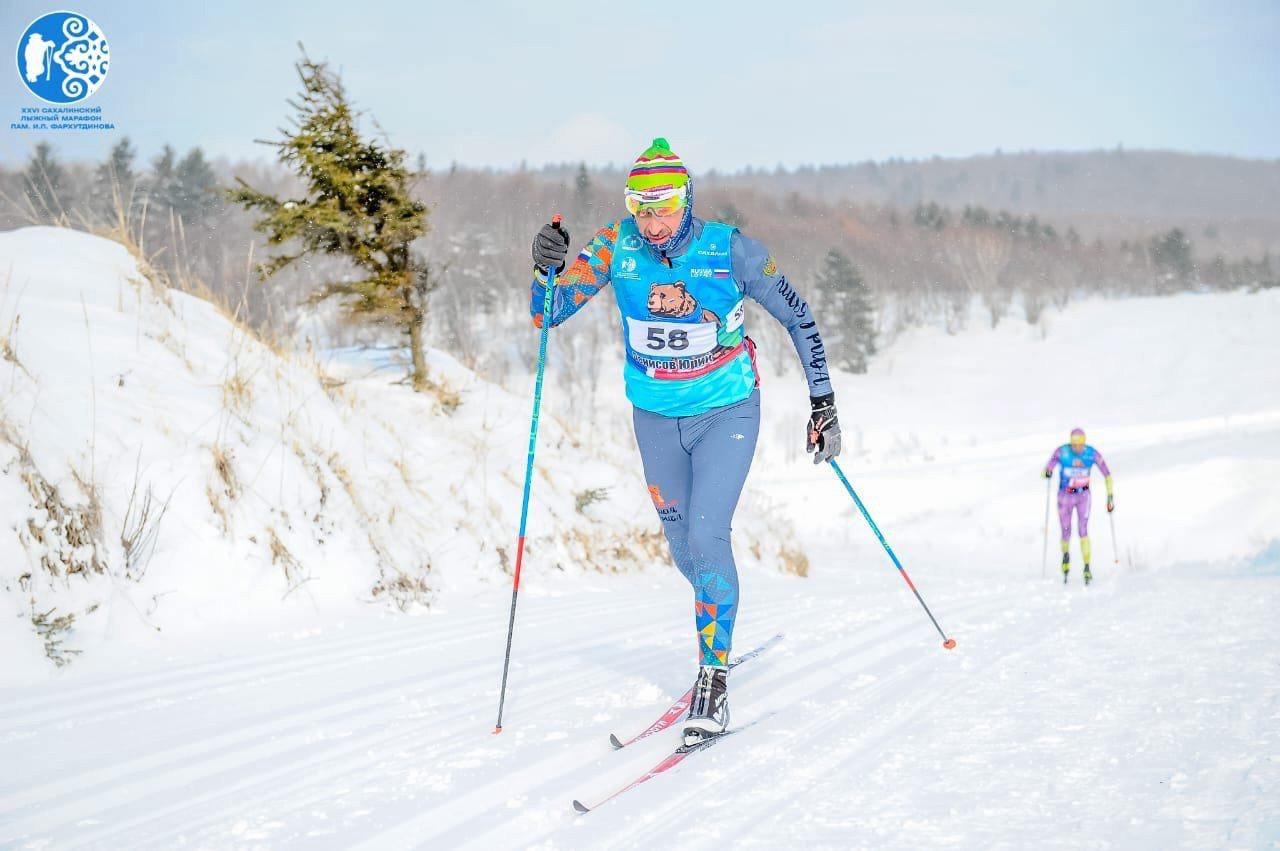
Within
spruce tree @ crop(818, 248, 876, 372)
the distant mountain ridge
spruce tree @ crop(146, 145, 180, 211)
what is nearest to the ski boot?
spruce tree @ crop(146, 145, 180, 211)

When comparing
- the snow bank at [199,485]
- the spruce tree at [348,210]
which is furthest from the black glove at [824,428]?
the spruce tree at [348,210]

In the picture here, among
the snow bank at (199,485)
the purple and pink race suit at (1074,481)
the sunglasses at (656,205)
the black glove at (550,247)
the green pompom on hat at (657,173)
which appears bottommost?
the purple and pink race suit at (1074,481)

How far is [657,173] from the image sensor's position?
3906mm

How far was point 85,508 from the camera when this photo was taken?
4.85m

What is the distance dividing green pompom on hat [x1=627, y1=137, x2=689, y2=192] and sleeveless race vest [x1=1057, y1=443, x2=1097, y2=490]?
10964 mm

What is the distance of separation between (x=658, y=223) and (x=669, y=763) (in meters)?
2.10

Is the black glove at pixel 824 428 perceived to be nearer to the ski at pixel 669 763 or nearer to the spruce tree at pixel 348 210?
the ski at pixel 669 763

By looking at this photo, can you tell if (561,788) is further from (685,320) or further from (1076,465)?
(1076,465)

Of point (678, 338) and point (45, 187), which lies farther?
point (45, 187)

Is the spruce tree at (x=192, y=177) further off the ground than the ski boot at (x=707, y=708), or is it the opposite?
the spruce tree at (x=192, y=177)

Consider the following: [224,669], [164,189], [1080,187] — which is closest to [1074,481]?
[224,669]

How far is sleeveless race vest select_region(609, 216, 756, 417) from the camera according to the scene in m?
4.02

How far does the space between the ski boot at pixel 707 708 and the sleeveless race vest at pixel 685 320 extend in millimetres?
1095

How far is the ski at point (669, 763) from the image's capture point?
2.89 meters
